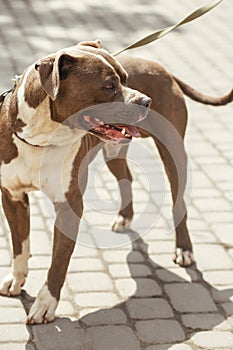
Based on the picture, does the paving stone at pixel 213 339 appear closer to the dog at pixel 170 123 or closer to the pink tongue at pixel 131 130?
the dog at pixel 170 123

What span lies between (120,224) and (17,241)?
113 cm

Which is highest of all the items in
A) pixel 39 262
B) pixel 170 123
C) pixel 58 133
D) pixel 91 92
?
pixel 91 92

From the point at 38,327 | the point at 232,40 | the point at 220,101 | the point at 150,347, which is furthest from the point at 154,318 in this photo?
the point at 232,40

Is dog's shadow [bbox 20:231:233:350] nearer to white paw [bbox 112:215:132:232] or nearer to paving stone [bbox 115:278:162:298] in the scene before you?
paving stone [bbox 115:278:162:298]

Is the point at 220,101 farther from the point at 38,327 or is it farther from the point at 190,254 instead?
the point at 38,327

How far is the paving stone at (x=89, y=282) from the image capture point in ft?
15.3

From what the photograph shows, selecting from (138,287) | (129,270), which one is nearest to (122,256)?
(129,270)

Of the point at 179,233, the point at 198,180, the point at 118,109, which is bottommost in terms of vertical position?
the point at 198,180

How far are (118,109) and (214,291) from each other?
156 centimetres

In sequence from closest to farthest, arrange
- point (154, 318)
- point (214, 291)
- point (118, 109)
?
point (118, 109), point (154, 318), point (214, 291)

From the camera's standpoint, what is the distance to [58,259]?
4207mm

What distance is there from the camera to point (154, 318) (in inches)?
173

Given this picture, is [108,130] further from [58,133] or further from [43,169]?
[43,169]

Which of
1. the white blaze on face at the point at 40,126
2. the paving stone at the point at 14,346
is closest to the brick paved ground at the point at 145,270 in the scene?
the paving stone at the point at 14,346
